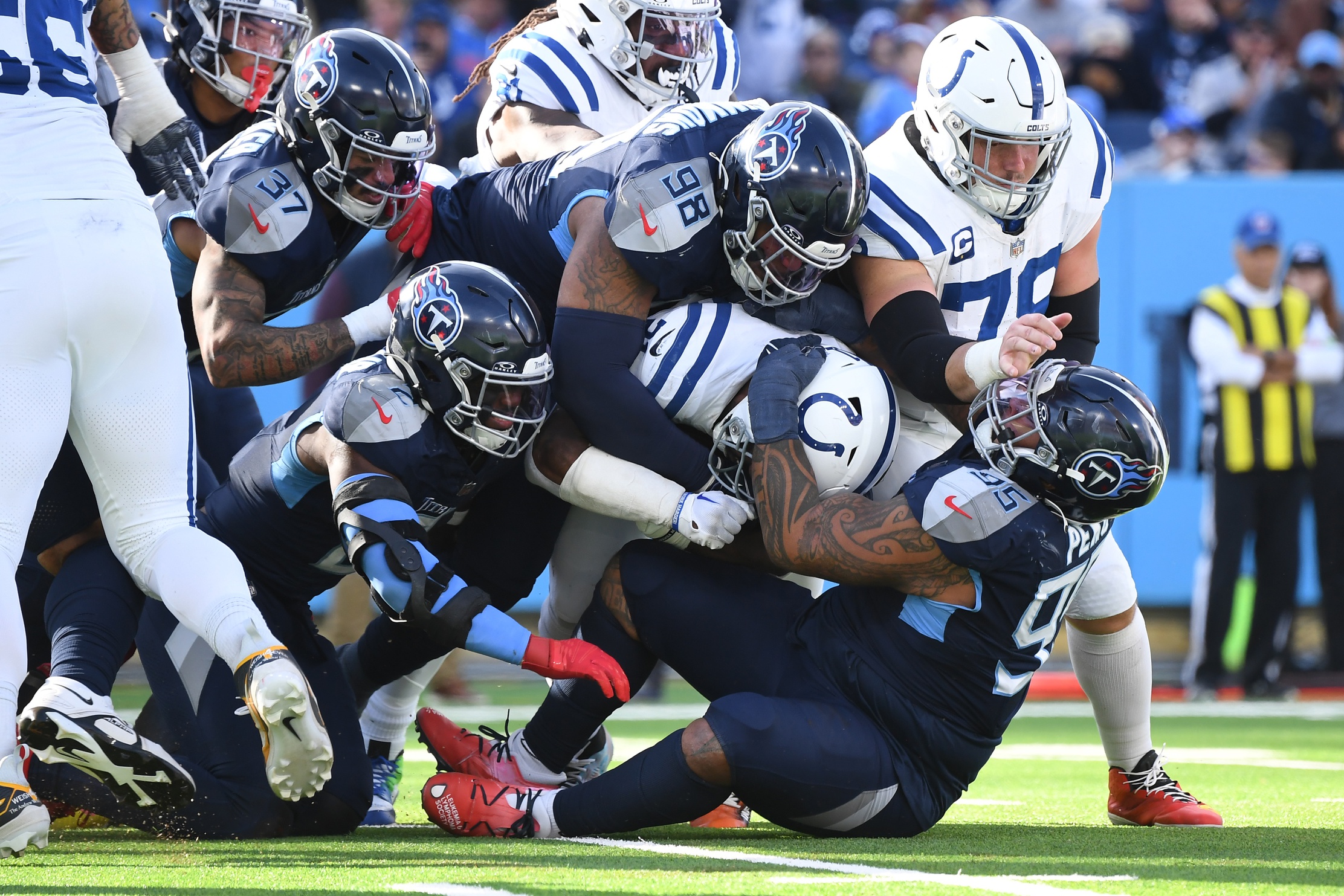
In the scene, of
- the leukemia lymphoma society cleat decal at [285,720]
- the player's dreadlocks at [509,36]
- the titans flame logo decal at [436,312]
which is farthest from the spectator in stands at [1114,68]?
the leukemia lymphoma society cleat decal at [285,720]

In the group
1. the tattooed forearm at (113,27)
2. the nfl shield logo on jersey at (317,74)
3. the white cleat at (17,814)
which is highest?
the nfl shield logo on jersey at (317,74)

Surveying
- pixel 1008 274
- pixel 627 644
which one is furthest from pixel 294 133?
pixel 1008 274

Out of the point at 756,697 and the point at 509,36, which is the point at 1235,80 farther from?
the point at 756,697

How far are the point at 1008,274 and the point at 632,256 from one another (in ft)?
3.11

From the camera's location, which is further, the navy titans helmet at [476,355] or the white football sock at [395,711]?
the white football sock at [395,711]

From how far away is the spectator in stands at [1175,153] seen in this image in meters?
9.88

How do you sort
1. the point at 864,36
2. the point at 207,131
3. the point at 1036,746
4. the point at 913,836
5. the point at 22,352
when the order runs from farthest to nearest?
1. the point at 864,36
2. the point at 1036,746
3. the point at 207,131
4. the point at 913,836
5. the point at 22,352

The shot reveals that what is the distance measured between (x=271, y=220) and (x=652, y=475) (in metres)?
1.11

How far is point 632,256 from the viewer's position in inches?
145

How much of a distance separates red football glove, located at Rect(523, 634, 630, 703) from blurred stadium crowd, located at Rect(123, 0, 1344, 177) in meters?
6.20

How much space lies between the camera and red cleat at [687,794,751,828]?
13.2 feet

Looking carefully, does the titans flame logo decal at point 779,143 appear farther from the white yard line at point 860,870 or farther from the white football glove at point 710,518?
the white yard line at point 860,870

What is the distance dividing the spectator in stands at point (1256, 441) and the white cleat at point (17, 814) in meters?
6.24

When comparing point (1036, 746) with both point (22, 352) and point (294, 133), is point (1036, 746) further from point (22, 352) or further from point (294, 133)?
point (22, 352)
